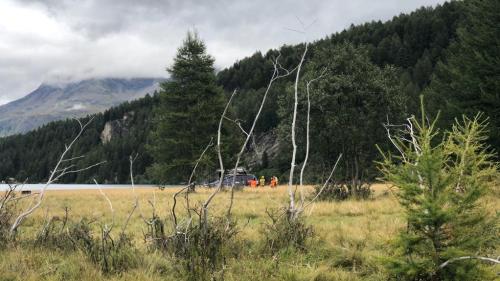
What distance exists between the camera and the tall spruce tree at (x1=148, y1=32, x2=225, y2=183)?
33.8 meters

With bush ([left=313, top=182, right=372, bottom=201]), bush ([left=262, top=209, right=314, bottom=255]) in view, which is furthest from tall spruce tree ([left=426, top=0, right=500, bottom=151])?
bush ([left=262, top=209, right=314, bottom=255])

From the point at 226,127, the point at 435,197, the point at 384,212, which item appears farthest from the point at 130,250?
the point at 226,127

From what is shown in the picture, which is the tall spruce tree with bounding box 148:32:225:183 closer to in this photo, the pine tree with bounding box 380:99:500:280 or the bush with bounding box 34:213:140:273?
the bush with bounding box 34:213:140:273

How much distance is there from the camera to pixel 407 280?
555cm

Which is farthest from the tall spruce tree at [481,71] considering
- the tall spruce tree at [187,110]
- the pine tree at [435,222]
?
the pine tree at [435,222]

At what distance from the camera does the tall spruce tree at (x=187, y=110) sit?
111 ft

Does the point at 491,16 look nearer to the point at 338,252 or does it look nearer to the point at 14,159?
the point at 338,252

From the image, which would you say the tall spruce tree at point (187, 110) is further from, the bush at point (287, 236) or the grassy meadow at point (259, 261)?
the bush at point (287, 236)

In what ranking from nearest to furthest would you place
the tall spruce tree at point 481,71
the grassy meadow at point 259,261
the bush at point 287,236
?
the grassy meadow at point 259,261 < the bush at point 287,236 < the tall spruce tree at point 481,71

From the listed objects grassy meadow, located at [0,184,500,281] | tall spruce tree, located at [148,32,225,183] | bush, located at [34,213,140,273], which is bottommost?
grassy meadow, located at [0,184,500,281]

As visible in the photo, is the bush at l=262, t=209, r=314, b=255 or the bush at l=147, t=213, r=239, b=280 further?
Result: the bush at l=262, t=209, r=314, b=255

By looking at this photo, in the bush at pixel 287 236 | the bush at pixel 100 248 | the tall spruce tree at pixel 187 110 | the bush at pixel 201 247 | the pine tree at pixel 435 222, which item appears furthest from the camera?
the tall spruce tree at pixel 187 110

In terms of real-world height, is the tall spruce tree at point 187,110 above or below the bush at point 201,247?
above

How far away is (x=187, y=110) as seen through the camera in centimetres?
3466
